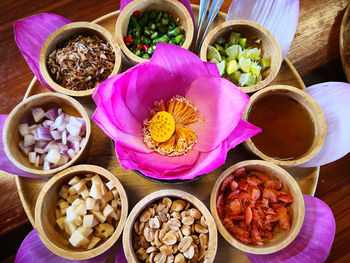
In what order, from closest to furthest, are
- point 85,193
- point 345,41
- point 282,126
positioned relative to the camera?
point 85,193
point 282,126
point 345,41

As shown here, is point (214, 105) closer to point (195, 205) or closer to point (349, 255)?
point (195, 205)

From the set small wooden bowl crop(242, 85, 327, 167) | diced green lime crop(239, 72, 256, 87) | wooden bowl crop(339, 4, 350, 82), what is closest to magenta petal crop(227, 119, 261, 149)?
small wooden bowl crop(242, 85, 327, 167)

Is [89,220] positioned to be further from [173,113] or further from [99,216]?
[173,113]

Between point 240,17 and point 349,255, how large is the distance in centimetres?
98

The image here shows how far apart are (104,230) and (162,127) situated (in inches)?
13.5

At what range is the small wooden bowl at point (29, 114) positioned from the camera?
2.90ft

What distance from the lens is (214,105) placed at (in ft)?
2.94

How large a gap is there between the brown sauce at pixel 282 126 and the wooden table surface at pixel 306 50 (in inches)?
Result: 12.3

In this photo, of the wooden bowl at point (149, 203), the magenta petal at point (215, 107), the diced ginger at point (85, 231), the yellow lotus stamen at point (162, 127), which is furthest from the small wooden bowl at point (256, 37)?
the diced ginger at point (85, 231)

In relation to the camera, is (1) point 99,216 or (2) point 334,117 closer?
(1) point 99,216

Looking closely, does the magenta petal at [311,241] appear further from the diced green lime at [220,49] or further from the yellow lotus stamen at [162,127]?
the diced green lime at [220,49]

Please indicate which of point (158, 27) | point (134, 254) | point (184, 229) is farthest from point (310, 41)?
point (134, 254)

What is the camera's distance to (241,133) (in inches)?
31.8

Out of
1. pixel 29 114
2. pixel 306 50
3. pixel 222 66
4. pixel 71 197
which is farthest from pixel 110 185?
pixel 306 50
